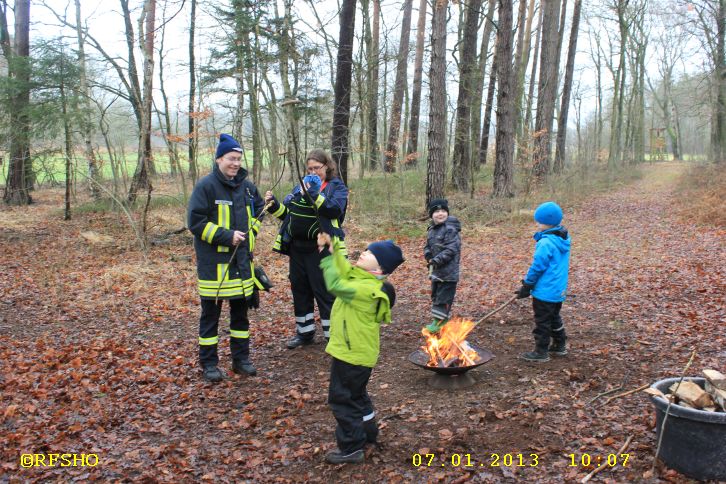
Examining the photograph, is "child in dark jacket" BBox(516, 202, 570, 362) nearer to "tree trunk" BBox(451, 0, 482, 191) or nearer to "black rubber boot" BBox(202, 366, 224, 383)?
"black rubber boot" BBox(202, 366, 224, 383)

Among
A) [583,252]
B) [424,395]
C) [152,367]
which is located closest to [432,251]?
[424,395]

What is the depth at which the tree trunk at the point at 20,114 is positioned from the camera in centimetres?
1526

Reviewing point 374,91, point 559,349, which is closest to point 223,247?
point 559,349

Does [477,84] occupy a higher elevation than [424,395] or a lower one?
higher

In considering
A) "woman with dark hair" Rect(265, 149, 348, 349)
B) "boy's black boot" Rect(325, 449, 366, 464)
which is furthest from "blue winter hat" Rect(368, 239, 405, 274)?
"woman with dark hair" Rect(265, 149, 348, 349)

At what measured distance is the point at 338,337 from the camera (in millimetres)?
3873

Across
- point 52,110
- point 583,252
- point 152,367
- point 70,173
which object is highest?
point 52,110

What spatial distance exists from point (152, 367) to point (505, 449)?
393cm

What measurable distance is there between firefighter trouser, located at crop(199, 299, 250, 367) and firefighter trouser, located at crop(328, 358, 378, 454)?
1959 millimetres

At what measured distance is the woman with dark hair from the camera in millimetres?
5773

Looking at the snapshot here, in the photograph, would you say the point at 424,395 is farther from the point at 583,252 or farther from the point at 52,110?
the point at 52,110

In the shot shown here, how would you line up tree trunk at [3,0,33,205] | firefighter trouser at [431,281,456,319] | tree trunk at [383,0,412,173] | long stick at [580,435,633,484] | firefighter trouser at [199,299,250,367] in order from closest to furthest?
long stick at [580,435,633,484], firefighter trouser at [199,299,250,367], firefighter trouser at [431,281,456,319], tree trunk at [3,0,33,205], tree trunk at [383,0,412,173]

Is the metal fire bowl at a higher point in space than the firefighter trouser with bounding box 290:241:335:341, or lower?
lower

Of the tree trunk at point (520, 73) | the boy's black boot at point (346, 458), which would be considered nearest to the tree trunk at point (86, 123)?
the boy's black boot at point (346, 458)
